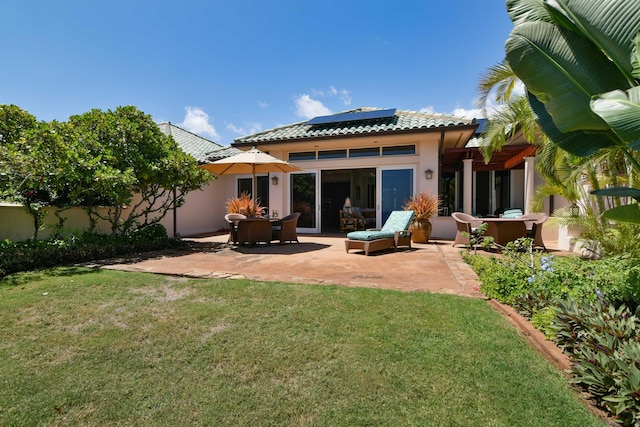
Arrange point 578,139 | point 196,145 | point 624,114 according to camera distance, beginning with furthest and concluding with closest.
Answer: point 196,145 < point 578,139 < point 624,114

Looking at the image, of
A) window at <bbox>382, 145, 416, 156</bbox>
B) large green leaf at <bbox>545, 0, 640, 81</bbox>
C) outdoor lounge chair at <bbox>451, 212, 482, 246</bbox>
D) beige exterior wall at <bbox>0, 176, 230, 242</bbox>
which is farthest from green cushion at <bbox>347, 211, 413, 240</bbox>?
beige exterior wall at <bbox>0, 176, 230, 242</bbox>

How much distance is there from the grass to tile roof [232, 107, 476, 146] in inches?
319

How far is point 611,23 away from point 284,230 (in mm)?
8760

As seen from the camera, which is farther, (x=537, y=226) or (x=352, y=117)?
(x=352, y=117)

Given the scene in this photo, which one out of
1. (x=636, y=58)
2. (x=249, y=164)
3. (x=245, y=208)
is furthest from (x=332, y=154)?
(x=636, y=58)

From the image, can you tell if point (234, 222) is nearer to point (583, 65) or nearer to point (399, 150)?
point (399, 150)

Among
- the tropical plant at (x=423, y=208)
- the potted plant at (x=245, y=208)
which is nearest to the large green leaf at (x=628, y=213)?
the tropical plant at (x=423, y=208)

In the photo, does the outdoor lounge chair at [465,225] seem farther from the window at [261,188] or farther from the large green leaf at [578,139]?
the window at [261,188]

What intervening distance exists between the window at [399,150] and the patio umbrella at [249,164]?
13.3 ft

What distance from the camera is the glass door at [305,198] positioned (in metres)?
13.7

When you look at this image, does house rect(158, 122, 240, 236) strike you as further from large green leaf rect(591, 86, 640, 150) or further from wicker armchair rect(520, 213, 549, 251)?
large green leaf rect(591, 86, 640, 150)

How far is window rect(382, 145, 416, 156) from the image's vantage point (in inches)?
480

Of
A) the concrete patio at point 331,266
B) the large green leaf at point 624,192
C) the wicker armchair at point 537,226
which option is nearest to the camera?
the large green leaf at point 624,192

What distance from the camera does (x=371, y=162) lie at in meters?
12.6
